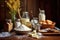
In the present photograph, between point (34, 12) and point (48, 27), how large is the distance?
0.57m

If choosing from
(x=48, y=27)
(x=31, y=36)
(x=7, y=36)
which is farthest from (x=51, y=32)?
(x=7, y=36)

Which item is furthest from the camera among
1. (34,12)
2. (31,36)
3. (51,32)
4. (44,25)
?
(34,12)

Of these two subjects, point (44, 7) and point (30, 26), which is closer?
point (30, 26)

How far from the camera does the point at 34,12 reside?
2.69m

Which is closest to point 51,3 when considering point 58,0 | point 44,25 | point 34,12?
point 58,0

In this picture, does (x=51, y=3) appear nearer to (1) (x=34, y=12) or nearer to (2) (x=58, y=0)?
(2) (x=58, y=0)

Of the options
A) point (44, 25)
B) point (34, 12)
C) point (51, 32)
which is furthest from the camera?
point (34, 12)

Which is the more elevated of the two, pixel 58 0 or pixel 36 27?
pixel 58 0

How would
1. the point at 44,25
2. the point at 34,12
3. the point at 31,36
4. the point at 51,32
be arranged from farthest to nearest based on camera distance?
the point at 34,12 < the point at 44,25 < the point at 51,32 < the point at 31,36

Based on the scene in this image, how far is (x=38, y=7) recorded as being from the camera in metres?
2.69

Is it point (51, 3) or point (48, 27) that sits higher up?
point (51, 3)

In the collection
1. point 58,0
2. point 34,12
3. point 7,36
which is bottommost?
point 7,36

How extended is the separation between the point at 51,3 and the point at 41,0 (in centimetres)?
17

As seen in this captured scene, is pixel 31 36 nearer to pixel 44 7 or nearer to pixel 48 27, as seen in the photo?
pixel 48 27
